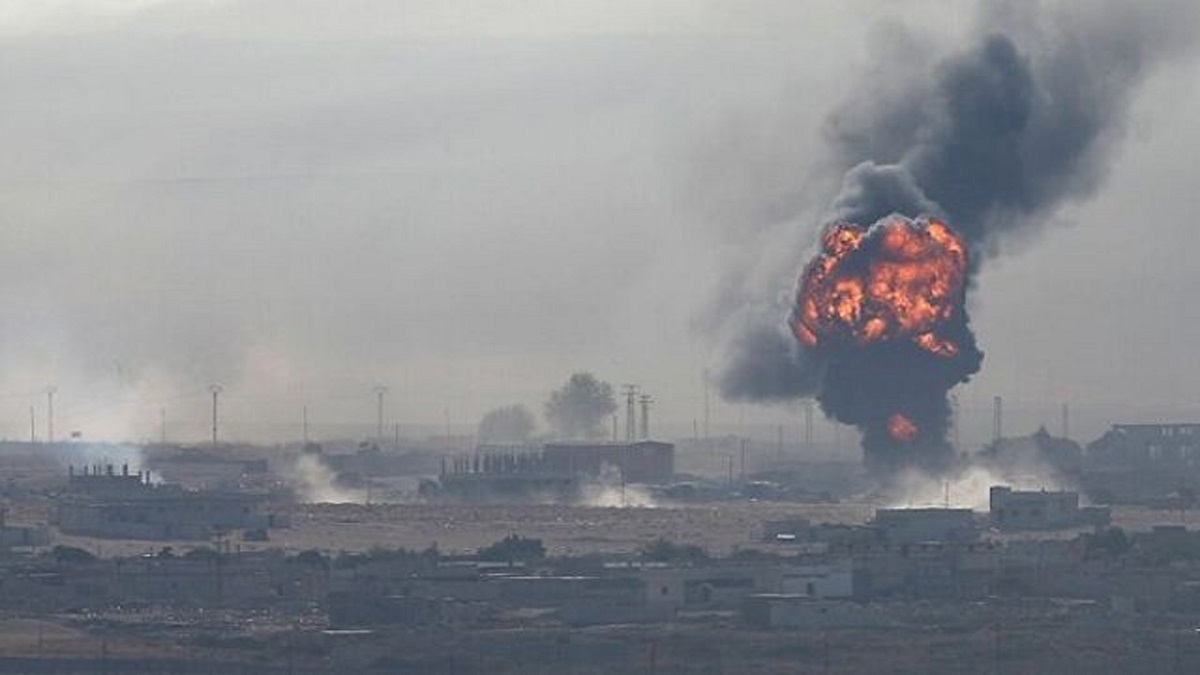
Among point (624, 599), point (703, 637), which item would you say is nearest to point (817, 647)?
point (703, 637)

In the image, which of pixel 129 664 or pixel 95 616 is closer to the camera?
pixel 129 664

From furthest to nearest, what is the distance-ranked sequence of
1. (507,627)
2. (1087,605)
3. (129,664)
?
(1087,605) < (507,627) < (129,664)

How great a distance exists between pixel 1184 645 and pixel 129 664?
141ft

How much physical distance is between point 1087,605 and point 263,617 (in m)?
37.1

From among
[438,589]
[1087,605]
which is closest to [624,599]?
[438,589]

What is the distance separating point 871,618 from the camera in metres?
190

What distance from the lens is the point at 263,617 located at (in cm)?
19400

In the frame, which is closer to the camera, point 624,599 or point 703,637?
point 703,637

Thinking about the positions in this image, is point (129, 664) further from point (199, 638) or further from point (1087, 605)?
point (1087, 605)

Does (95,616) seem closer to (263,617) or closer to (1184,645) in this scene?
(263,617)

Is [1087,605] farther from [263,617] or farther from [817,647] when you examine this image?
[263,617]

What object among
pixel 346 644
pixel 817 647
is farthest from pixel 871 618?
→ pixel 346 644

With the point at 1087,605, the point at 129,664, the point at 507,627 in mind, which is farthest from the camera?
the point at 1087,605

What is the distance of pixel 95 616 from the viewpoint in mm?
194500
